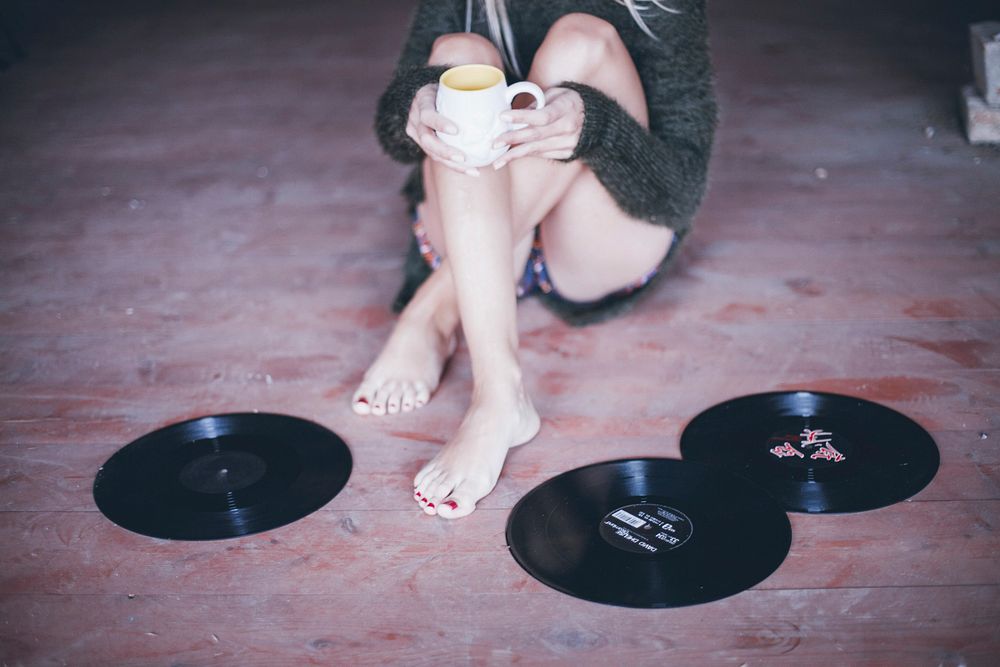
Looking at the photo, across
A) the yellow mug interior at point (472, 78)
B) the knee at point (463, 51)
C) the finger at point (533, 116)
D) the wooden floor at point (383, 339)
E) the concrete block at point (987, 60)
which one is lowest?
the wooden floor at point (383, 339)

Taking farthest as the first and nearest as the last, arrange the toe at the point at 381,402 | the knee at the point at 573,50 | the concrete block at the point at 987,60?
1. the concrete block at the point at 987,60
2. the toe at the point at 381,402
3. the knee at the point at 573,50

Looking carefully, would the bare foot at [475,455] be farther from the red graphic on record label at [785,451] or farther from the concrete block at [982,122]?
the concrete block at [982,122]

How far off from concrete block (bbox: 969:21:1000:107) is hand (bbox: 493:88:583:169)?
1387mm

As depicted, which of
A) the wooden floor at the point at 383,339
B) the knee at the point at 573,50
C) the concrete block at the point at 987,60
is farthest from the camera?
the concrete block at the point at 987,60

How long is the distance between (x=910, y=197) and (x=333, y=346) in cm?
126

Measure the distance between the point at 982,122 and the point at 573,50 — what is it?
1.37 m

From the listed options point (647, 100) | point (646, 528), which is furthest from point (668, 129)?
point (646, 528)

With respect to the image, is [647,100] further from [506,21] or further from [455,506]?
[455,506]

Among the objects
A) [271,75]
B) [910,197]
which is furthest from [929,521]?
[271,75]

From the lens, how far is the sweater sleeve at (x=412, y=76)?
4.83ft

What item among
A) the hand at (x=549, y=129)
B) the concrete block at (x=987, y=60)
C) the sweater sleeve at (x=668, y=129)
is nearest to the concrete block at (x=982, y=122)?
the concrete block at (x=987, y=60)

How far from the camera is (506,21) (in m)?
1.61

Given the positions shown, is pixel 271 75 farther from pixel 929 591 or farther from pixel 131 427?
pixel 929 591

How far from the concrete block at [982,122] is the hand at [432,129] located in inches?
61.2
